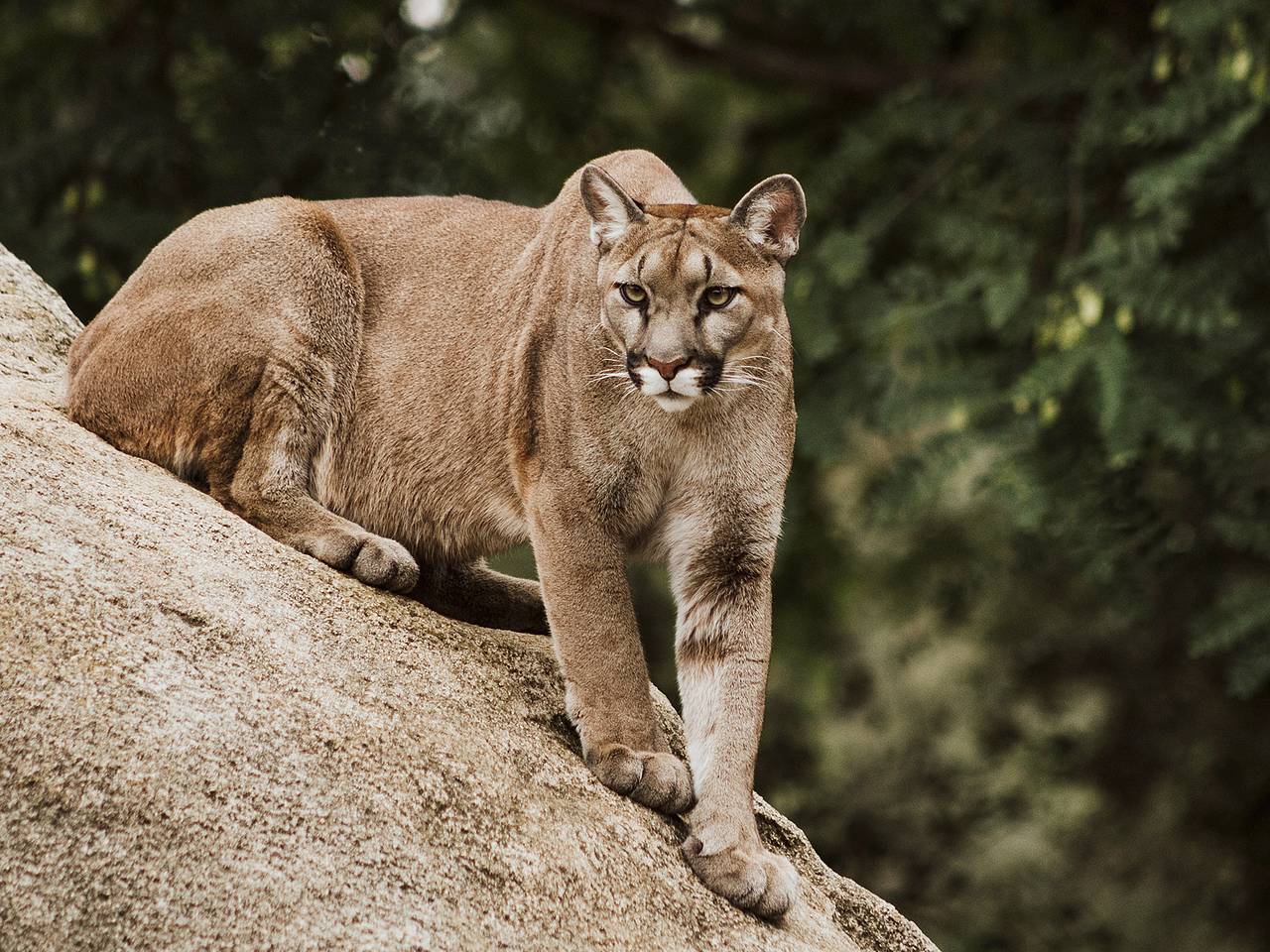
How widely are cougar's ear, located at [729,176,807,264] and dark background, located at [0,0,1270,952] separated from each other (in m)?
2.98

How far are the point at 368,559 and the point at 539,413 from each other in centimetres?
84

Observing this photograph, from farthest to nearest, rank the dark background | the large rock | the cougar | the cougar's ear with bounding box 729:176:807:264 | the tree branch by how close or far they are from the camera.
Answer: the tree branch, the dark background, the cougar's ear with bounding box 729:176:807:264, the cougar, the large rock

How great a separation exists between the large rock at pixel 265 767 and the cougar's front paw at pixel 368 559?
11 cm

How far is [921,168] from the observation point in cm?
1111

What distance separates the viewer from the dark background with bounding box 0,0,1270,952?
913cm

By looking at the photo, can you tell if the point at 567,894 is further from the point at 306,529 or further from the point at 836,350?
the point at 836,350

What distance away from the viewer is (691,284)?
18.5ft

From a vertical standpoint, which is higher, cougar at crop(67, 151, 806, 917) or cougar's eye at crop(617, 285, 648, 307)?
cougar's eye at crop(617, 285, 648, 307)

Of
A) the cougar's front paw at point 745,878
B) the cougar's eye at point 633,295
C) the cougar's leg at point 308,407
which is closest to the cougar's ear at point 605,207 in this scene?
the cougar's eye at point 633,295

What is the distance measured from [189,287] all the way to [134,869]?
2.74 metres

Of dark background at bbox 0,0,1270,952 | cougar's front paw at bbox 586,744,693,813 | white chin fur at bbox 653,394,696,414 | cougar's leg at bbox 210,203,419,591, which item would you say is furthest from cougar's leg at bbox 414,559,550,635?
dark background at bbox 0,0,1270,952

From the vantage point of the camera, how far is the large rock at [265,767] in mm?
4305

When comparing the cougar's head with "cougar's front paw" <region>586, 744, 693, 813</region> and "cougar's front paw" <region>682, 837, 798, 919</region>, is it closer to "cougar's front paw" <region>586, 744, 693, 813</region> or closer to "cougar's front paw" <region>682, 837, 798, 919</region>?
"cougar's front paw" <region>586, 744, 693, 813</region>

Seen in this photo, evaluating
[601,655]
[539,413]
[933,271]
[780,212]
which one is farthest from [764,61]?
[601,655]
